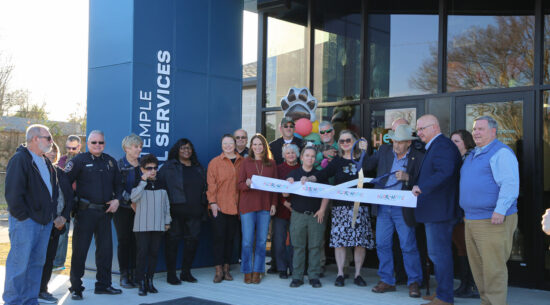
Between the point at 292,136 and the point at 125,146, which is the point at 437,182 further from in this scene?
the point at 125,146

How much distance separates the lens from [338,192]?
21.7ft

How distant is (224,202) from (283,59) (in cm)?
344

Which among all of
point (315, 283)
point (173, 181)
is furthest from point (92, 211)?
point (315, 283)

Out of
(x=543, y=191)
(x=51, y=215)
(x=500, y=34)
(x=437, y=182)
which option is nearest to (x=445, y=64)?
(x=500, y=34)

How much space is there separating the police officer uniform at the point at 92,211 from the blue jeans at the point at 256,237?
5.53 feet

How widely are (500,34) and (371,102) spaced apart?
6.74 ft

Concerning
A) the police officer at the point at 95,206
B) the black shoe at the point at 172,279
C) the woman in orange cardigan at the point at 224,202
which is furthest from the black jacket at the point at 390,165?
the police officer at the point at 95,206

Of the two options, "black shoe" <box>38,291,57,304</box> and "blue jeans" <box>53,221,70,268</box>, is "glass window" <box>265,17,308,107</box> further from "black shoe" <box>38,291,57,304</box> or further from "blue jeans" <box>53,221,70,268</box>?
"black shoe" <box>38,291,57,304</box>

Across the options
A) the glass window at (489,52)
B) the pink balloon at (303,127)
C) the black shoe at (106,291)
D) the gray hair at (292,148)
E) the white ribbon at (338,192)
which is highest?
the glass window at (489,52)

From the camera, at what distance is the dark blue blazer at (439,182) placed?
5.54 m

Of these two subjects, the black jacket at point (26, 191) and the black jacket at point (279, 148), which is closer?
the black jacket at point (26, 191)

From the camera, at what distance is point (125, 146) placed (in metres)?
6.34

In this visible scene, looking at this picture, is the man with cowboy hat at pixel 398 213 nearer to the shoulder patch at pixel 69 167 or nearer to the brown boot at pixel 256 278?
the brown boot at pixel 256 278

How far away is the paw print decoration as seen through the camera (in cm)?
815
